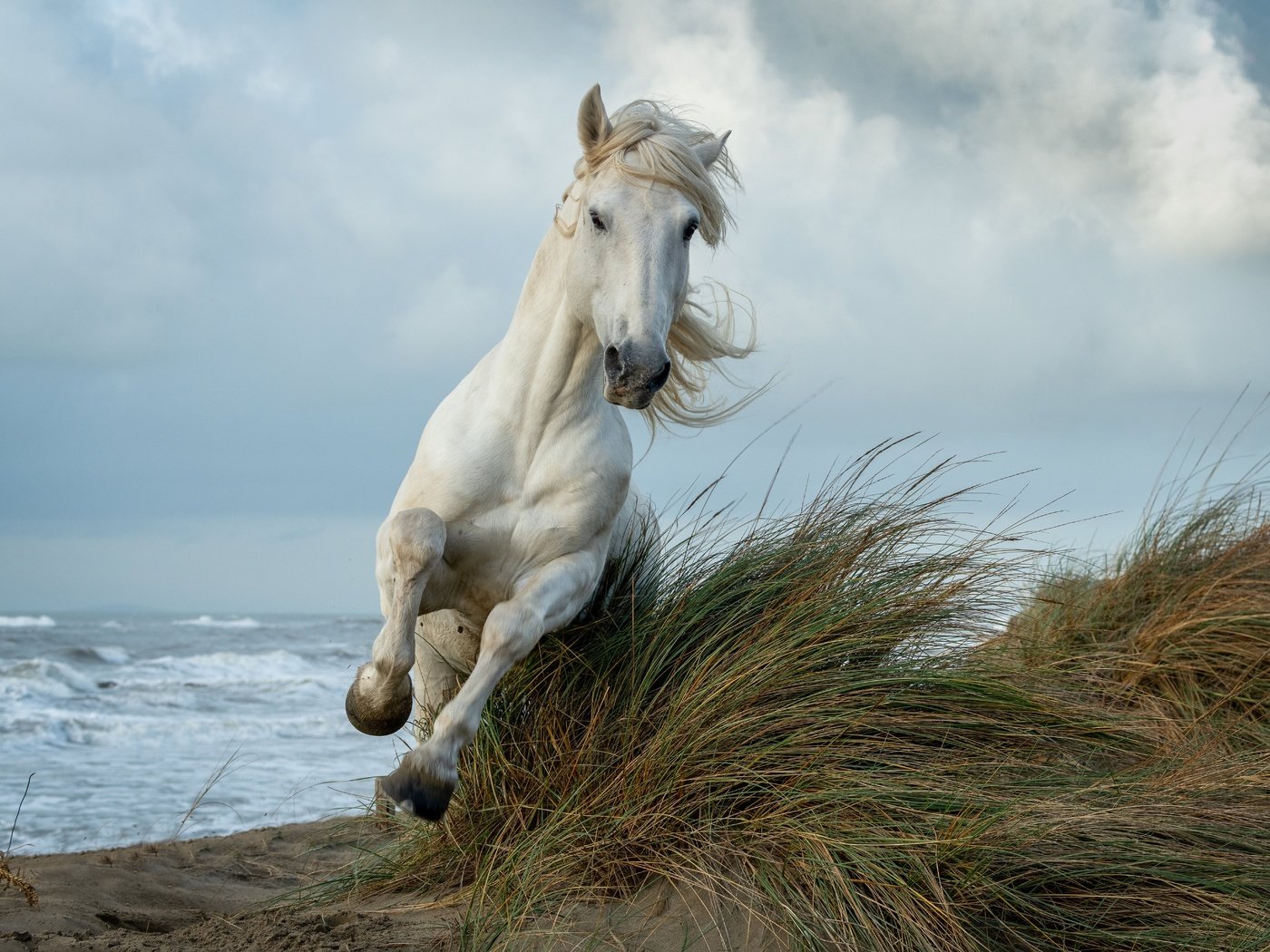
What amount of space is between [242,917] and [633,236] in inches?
89.0

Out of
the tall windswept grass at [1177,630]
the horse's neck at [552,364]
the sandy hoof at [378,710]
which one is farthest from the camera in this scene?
the tall windswept grass at [1177,630]

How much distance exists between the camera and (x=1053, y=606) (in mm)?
5363

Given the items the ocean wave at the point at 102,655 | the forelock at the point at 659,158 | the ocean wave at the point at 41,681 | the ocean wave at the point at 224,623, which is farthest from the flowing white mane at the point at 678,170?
the ocean wave at the point at 224,623

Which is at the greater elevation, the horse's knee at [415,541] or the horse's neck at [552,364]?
the horse's neck at [552,364]

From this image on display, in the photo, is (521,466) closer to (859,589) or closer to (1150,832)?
(859,589)

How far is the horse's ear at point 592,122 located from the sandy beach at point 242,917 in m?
2.09

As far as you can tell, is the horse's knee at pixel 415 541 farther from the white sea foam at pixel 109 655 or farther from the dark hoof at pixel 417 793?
Result: the white sea foam at pixel 109 655

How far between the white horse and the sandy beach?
0.51 meters

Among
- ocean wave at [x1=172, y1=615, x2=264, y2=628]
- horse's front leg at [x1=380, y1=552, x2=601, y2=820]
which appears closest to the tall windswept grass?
horse's front leg at [x1=380, y1=552, x2=601, y2=820]

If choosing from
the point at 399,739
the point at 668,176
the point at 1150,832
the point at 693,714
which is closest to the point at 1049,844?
the point at 1150,832

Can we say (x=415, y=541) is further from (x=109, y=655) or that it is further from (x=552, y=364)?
(x=109, y=655)

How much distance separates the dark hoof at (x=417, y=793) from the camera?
257 centimetres

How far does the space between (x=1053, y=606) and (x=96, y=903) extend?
14.3 feet

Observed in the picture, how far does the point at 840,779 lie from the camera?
2658 millimetres
